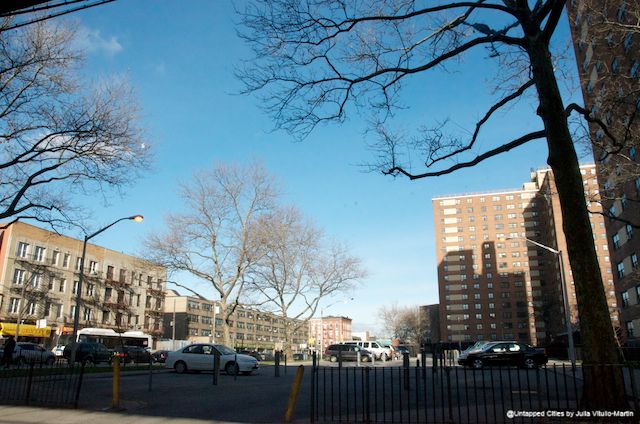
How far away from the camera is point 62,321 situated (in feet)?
201

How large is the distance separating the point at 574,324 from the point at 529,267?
3848 centimetres

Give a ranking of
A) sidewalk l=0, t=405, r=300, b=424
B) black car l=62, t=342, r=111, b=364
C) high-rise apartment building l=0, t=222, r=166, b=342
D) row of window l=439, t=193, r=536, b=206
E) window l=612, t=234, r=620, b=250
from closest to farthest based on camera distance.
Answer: sidewalk l=0, t=405, r=300, b=424
black car l=62, t=342, r=111, b=364
window l=612, t=234, r=620, b=250
high-rise apartment building l=0, t=222, r=166, b=342
row of window l=439, t=193, r=536, b=206

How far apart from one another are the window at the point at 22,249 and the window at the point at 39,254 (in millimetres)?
1275

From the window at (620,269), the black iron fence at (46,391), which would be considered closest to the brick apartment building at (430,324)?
the window at (620,269)

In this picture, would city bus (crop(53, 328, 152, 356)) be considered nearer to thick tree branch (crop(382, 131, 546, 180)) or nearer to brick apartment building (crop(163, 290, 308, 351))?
brick apartment building (crop(163, 290, 308, 351))

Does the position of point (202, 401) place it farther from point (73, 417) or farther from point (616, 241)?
point (616, 241)

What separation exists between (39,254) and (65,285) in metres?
5.32

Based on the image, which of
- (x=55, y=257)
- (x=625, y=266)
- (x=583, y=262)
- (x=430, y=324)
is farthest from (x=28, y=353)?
(x=430, y=324)

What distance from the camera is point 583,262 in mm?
8969

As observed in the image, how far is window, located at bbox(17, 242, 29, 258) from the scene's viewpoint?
57531 mm

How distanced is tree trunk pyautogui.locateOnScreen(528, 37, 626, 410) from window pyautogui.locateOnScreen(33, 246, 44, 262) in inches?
2484

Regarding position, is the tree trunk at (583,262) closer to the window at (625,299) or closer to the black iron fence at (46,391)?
the black iron fence at (46,391)

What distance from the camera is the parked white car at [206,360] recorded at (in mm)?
22703

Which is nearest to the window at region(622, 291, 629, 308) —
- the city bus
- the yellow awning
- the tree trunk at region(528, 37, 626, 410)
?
the tree trunk at region(528, 37, 626, 410)
